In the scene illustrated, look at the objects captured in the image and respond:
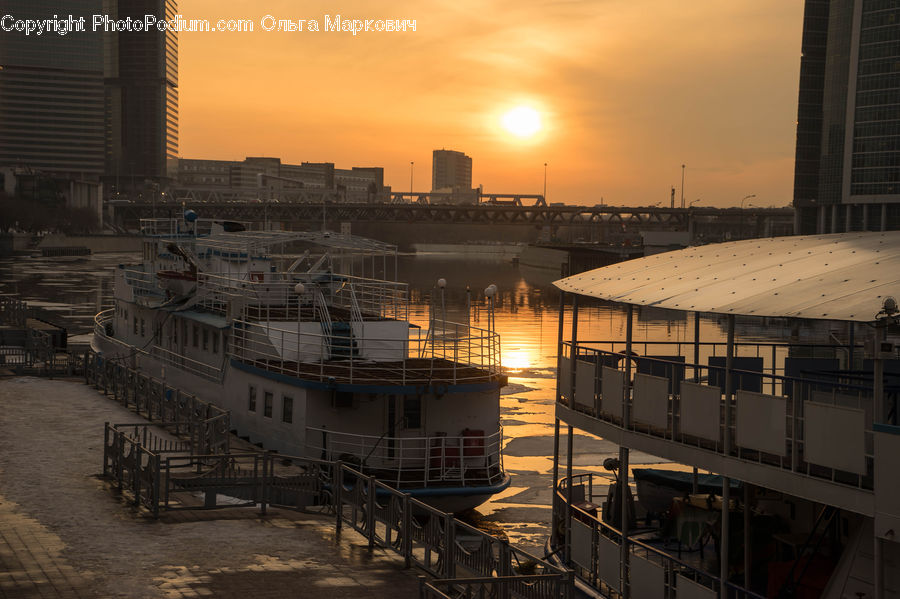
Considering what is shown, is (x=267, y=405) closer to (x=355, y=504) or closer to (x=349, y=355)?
(x=349, y=355)

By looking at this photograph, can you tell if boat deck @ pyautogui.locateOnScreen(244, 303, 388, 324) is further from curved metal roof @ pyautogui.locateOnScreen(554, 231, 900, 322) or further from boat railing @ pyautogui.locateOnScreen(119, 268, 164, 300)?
curved metal roof @ pyautogui.locateOnScreen(554, 231, 900, 322)

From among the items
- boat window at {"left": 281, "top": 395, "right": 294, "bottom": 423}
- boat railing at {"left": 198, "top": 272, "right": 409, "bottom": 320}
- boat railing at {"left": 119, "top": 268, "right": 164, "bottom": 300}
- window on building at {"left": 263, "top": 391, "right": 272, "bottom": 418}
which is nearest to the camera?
boat window at {"left": 281, "top": 395, "right": 294, "bottom": 423}

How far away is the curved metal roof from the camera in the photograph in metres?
12.4

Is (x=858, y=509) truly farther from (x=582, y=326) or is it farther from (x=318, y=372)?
(x=582, y=326)

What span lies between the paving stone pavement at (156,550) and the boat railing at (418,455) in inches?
213

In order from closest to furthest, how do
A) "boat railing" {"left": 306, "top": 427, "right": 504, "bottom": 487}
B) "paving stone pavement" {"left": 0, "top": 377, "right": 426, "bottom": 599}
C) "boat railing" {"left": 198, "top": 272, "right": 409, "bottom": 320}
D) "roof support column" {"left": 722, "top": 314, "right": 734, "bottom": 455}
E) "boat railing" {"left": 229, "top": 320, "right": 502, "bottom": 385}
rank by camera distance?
"roof support column" {"left": 722, "top": 314, "right": 734, "bottom": 455}, "paving stone pavement" {"left": 0, "top": 377, "right": 426, "bottom": 599}, "boat railing" {"left": 306, "top": 427, "right": 504, "bottom": 487}, "boat railing" {"left": 229, "top": 320, "right": 502, "bottom": 385}, "boat railing" {"left": 198, "top": 272, "right": 409, "bottom": 320}

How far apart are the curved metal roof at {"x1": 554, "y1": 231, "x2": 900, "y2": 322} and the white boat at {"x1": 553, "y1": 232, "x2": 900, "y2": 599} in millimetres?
36

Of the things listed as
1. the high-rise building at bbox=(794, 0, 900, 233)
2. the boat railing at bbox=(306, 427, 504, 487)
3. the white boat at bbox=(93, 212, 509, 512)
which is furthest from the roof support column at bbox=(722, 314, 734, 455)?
the high-rise building at bbox=(794, 0, 900, 233)

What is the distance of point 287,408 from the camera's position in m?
27.0

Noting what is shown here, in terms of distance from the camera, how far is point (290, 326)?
31.1m

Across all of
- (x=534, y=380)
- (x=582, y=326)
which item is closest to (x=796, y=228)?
(x=582, y=326)

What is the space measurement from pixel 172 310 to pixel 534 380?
21.1 m

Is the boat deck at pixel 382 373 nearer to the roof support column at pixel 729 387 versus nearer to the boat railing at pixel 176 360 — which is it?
the boat railing at pixel 176 360

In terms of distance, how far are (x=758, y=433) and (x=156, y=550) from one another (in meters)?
9.30
